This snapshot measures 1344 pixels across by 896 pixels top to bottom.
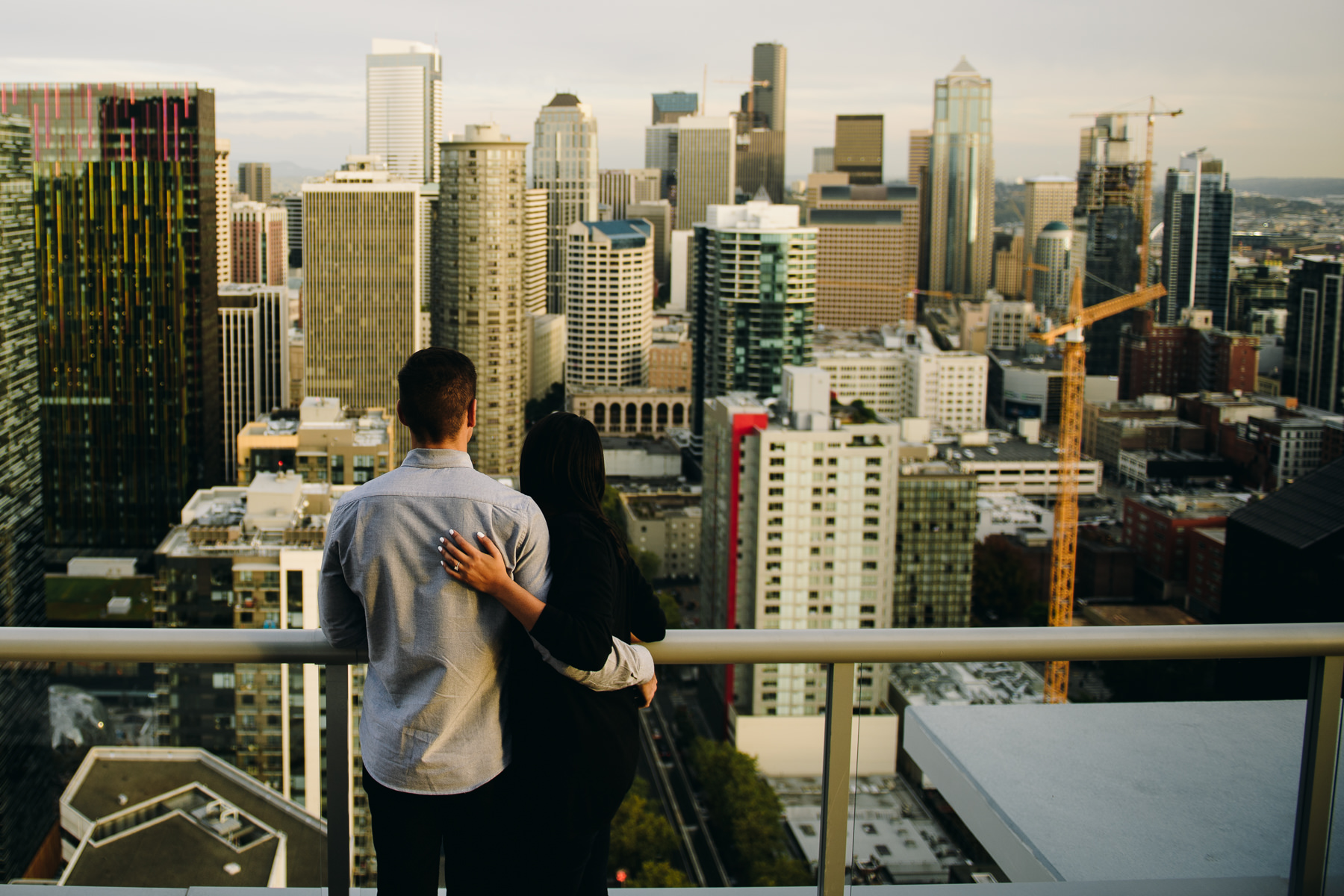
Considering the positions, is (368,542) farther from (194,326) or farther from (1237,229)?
(1237,229)

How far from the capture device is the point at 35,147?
19.6 metres

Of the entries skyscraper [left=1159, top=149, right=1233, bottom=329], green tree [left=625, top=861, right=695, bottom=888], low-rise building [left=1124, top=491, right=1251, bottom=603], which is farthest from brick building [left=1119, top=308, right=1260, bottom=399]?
green tree [left=625, top=861, right=695, bottom=888]

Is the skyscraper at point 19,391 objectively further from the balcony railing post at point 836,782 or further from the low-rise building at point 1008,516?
the low-rise building at point 1008,516

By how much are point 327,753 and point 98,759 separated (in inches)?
12.2

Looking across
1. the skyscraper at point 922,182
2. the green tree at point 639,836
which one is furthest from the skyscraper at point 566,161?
the green tree at point 639,836

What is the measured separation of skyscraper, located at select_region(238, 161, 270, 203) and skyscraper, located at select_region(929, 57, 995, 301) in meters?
25.5

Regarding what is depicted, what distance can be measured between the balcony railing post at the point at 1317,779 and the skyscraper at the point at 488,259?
19372 mm

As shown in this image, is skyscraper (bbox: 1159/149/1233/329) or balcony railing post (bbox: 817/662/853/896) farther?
skyscraper (bbox: 1159/149/1233/329)

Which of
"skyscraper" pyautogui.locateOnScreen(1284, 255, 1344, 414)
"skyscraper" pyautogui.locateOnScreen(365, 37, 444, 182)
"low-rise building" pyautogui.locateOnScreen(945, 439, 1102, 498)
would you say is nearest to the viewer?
"skyscraper" pyautogui.locateOnScreen(1284, 255, 1344, 414)

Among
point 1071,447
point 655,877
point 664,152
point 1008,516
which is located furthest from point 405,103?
point 655,877

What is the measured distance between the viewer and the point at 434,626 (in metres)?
0.82

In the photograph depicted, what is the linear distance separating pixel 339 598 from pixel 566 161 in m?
41.1

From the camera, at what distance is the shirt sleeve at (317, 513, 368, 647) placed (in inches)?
32.8

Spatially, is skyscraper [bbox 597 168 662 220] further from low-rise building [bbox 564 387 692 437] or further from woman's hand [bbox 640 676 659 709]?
woman's hand [bbox 640 676 659 709]
